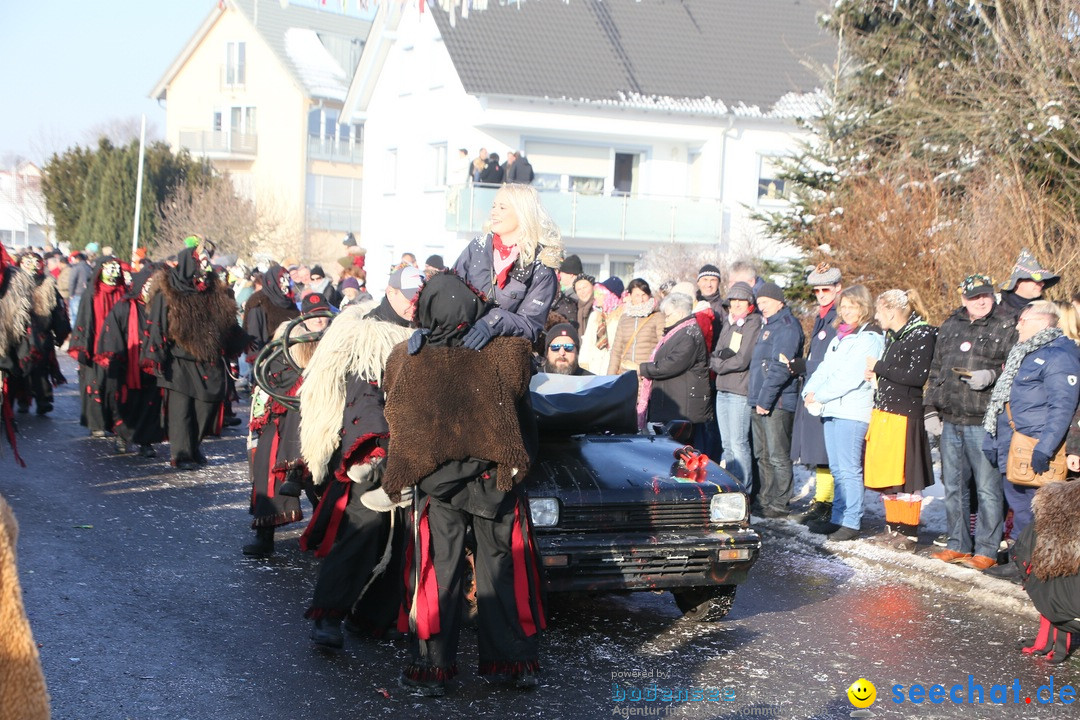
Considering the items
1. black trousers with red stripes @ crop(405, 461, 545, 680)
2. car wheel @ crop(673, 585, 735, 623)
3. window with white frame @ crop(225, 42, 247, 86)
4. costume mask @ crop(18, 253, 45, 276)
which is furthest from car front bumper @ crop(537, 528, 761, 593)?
window with white frame @ crop(225, 42, 247, 86)

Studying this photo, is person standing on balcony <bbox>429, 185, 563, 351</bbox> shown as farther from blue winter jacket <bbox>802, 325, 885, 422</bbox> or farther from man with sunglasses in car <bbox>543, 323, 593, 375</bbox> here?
blue winter jacket <bbox>802, 325, 885, 422</bbox>

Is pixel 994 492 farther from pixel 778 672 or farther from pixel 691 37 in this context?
pixel 691 37

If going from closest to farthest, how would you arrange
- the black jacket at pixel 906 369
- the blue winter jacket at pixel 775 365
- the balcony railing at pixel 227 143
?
the black jacket at pixel 906 369
the blue winter jacket at pixel 775 365
the balcony railing at pixel 227 143

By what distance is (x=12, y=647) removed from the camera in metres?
2.73

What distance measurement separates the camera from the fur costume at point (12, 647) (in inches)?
106

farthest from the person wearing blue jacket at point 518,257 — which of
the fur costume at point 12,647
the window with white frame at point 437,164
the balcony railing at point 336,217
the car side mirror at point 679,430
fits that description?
the balcony railing at point 336,217

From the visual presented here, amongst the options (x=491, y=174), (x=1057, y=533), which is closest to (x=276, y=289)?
(x=1057, y=533)

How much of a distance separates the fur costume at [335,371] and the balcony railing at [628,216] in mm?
24557

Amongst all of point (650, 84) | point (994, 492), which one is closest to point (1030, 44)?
point (994, 492)

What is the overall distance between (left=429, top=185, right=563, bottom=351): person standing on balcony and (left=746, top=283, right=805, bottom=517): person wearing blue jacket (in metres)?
4.35

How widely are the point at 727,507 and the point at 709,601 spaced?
0.61m

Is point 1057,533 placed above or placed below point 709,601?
above

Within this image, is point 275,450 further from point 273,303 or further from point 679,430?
point 273,303

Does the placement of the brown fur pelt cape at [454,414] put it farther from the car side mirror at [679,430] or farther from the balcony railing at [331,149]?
the balcony railing at [331,149]
